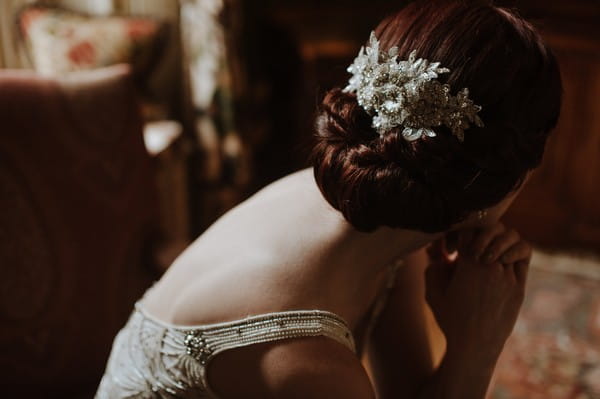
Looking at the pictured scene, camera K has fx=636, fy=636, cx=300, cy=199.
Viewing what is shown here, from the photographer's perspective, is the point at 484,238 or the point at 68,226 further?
the point at 68,226

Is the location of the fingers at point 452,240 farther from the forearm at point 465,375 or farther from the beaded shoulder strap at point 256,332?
the beaded shoulder strap at point 256,332

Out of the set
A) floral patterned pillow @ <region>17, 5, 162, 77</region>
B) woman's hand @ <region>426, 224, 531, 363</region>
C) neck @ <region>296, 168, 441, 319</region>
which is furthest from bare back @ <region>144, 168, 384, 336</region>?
floral patterned pillow @ <region>17, 5, 162, 77</region>

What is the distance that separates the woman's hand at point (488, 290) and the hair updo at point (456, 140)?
20 cm

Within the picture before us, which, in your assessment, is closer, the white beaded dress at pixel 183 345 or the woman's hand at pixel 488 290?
the white beaded dress at pixel 183 345

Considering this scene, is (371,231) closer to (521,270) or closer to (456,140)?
(456,140)

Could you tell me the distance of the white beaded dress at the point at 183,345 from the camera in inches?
33.0

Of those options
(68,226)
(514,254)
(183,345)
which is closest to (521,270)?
(514,254)

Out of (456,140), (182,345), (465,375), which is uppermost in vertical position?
(456,140)

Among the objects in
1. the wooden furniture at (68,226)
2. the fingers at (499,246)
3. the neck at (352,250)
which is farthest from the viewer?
the wooden furniture at (68,226)

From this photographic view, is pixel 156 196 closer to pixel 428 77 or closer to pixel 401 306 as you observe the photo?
pixel 401 306

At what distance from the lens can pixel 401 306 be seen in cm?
118

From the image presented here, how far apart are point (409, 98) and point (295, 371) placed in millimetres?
376

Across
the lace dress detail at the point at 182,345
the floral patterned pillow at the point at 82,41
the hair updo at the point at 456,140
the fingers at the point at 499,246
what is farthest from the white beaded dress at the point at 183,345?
the floral patterned pillow at the point at 82,41

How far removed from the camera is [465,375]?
3.34ft
